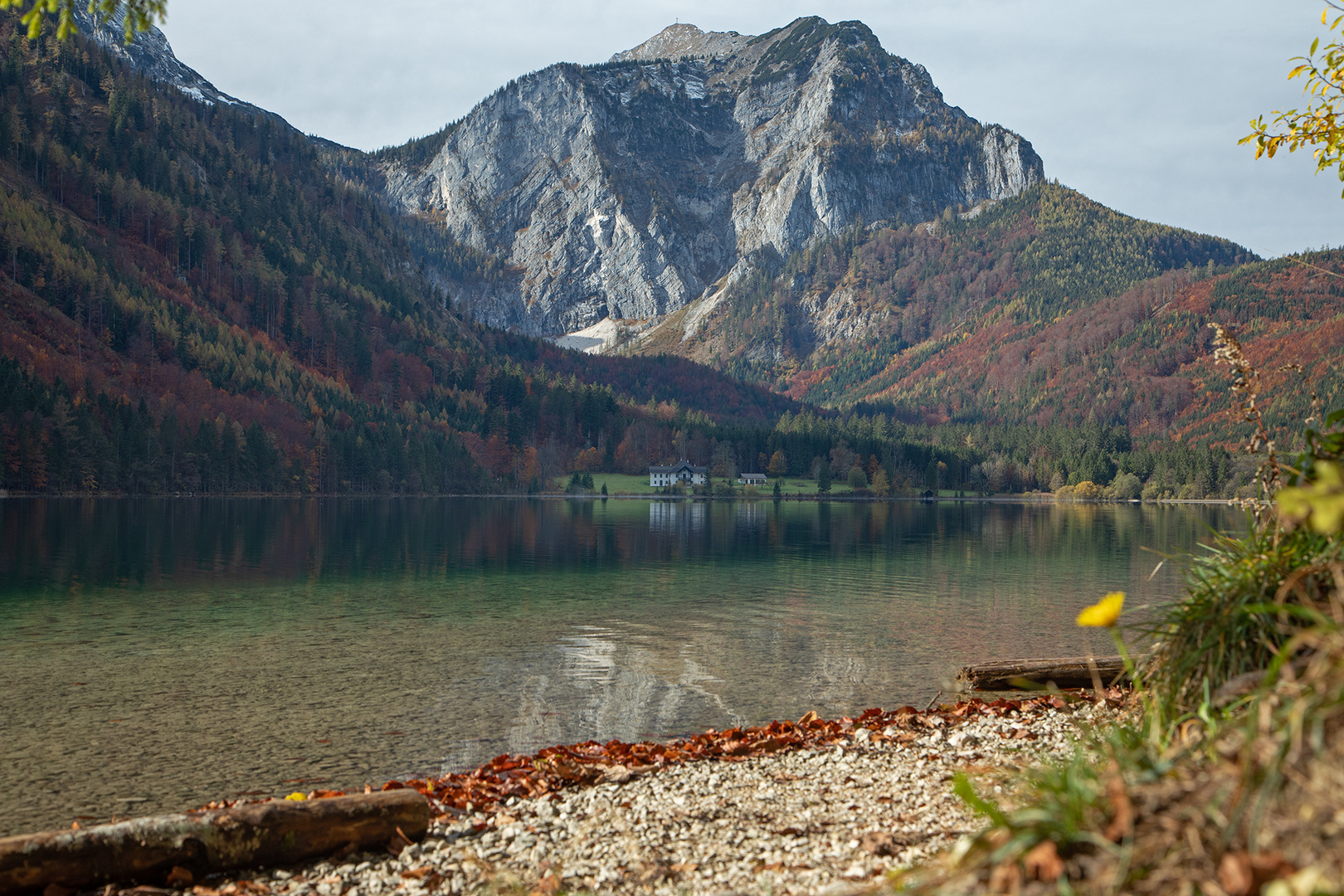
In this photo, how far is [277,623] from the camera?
1069 inches

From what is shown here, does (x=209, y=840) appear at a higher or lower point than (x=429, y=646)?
higher

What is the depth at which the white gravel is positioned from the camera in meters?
6.51

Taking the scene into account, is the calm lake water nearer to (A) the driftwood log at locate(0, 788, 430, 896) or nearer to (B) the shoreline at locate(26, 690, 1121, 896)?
(B) the shoreline at locate(26, 690, 1121, 896)

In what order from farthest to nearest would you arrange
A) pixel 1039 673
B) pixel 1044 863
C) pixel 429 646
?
pixel 429 646 < pixel 1039 673 < pixel 1044 863

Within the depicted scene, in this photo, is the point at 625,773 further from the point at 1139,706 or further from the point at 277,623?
the point at 277,623

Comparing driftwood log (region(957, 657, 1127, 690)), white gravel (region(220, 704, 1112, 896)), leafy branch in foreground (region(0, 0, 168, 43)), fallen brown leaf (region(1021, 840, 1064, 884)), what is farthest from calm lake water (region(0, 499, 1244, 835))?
leafy branch in foreground (region(0, 0, 168, 43))

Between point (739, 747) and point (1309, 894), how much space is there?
9.22 m

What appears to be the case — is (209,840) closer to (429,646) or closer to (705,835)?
(705,835)

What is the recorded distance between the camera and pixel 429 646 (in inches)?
926

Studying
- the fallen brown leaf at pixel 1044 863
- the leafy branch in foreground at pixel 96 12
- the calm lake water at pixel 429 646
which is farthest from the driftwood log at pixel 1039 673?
the leafy branch in foreground at pixel 96 12

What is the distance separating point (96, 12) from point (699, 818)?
470 inches

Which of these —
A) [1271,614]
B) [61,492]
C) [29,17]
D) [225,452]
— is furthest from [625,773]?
[225,452]

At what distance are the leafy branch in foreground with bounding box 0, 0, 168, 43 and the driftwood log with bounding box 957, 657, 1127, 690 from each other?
588 inches

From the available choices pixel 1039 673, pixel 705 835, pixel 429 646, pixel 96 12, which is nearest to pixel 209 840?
pixel 705 835
